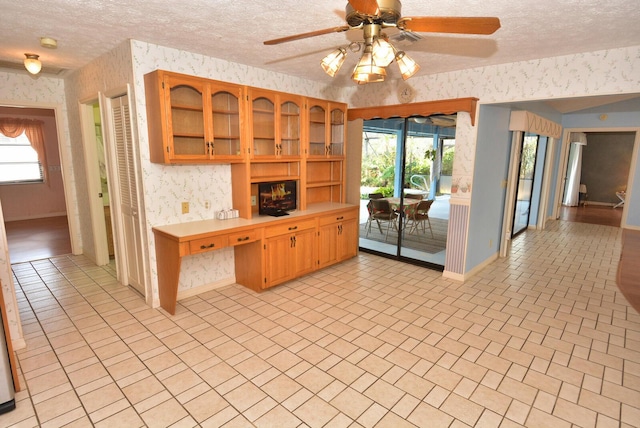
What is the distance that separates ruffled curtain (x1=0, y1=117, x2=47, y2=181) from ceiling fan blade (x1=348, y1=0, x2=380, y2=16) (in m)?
8.35

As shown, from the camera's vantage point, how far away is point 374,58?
1.80 metres

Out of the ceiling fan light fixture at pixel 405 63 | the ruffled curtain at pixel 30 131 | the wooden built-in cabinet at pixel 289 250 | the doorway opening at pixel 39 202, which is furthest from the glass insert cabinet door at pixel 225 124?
the ruffled curtain at pixel 30 131

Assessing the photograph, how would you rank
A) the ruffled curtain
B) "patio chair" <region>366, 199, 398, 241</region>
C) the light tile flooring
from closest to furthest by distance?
the light tile flooring
"patio chair" <region>366, 199, 398, 241</region>
the ruffled curtain

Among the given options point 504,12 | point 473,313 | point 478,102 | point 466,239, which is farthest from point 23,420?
point 478,102

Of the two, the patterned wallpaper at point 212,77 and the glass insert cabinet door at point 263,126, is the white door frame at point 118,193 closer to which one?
the patterned wallpaper at point 212,77

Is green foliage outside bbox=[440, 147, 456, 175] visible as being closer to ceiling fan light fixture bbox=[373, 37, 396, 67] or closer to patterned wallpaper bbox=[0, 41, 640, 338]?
patterned wallpaper bbox=[0, 41, 640, 338]

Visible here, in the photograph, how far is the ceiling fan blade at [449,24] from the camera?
155cm

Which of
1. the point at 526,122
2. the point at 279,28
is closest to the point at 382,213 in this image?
the point at 526,122

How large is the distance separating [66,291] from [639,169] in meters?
9.85

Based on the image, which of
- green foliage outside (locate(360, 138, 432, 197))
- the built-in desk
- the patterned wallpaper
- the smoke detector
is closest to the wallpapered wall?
the patterned wallpaper

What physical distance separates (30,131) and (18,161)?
0.71 metres

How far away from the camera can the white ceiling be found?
2203 millimetres

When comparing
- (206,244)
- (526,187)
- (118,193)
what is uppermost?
(118,193)

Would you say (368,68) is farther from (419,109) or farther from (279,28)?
(419,109)
